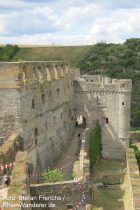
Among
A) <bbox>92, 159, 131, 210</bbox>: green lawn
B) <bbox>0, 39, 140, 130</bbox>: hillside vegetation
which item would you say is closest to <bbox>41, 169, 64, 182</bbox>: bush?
<bbox>92, 159, 131, 210</bbox>: green lawn

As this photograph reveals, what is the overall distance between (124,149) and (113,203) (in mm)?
Result: 11423

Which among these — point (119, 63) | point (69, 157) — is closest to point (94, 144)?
point (69, 157)

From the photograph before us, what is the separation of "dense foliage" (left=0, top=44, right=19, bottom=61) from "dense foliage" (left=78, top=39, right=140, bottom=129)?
61.1ft

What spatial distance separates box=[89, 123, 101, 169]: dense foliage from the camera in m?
37.1

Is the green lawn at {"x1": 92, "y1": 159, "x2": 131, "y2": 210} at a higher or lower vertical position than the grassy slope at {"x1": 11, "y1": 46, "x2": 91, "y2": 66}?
lower

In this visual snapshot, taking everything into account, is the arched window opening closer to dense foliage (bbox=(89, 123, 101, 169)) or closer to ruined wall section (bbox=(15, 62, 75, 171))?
ruined wall section (bbox=(15, 62, 75, 171))

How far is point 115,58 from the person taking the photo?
79.7m

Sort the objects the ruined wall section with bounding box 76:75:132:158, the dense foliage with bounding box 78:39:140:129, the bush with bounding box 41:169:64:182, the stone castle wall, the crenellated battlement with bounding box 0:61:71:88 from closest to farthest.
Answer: the bush with bounding box 41:169:64:182 → the crenellated battlement with bounding box 0:61:71:88 → the stone castle wall → the ruined wall section with bounding box 76:75:132:158 → the dense foliage with bounding box 78:39:140:129

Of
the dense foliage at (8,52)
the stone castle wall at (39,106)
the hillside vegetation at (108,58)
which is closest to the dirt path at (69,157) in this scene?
the stone castle wall at (39,106)

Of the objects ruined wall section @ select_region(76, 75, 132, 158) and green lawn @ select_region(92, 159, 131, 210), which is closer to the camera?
green lawn @ select_region(92, 159, 131, 210)

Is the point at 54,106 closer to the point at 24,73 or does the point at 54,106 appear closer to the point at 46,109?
the point at 46,109

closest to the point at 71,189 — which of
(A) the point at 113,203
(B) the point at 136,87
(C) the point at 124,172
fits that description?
(A) the point at 113,203

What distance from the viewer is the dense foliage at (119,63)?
73062 millimetres

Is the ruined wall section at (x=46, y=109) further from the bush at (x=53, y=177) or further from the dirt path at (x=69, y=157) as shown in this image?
the bush at (x=53, y=177)
